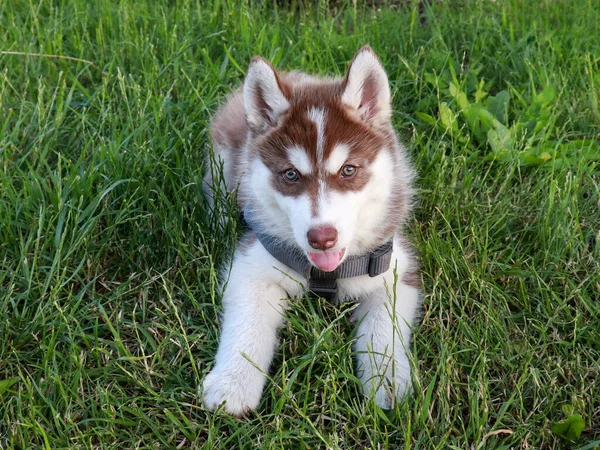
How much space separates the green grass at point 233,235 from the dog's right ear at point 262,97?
63 cm

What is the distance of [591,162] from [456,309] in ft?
5.27

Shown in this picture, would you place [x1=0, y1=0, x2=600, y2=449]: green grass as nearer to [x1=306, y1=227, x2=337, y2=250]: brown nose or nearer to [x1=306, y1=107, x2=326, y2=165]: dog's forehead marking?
[x1=306, y1=227, x2=337, y2=250]: brown nose

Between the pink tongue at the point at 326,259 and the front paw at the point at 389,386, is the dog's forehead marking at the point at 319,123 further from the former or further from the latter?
the front paw at the point at 389,386

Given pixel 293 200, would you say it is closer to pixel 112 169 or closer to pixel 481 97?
pixel 112 169

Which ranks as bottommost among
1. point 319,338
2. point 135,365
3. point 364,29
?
point 135,365

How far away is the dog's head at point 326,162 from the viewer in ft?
10.1

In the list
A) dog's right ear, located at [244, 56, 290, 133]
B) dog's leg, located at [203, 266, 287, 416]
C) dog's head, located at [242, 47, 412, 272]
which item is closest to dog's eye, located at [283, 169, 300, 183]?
dog's head, located at [242, 47, 412, 272]

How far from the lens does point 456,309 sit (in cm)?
342

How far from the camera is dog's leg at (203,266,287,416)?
9.62ft

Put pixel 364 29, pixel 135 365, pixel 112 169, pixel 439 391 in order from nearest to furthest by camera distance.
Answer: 1. pixel 439 391
2. pixel 135 365
3. pixel 112 169
4. pixel 364 29

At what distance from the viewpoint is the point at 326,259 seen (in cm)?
313

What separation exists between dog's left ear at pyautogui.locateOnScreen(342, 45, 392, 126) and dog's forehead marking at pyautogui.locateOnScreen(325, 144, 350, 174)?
0.29m

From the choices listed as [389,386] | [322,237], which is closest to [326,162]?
[322,237]

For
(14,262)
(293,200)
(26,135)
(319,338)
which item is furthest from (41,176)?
(319,338)
